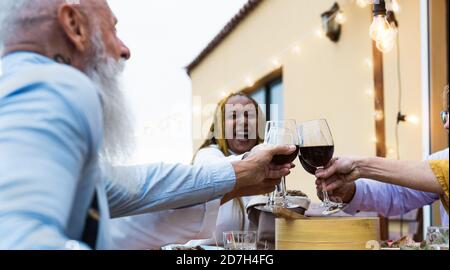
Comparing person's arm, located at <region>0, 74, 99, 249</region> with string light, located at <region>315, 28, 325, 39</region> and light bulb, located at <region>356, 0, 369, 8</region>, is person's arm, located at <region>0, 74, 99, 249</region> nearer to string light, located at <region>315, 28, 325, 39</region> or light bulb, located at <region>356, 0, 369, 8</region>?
light bulb, located at <region>356, 0, 369, 8</region>

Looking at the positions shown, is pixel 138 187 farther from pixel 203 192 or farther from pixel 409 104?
pixel 409 104

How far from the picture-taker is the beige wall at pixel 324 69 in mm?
2494

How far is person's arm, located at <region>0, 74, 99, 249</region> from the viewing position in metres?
0.45

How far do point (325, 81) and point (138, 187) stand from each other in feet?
7.62

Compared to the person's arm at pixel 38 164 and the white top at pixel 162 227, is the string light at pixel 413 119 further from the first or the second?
the person's arm at pixel 38 164

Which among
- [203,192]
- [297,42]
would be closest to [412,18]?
[297,42]

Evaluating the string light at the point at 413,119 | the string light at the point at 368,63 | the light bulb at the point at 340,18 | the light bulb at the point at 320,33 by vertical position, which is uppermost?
the light bulb at the point at 340,18

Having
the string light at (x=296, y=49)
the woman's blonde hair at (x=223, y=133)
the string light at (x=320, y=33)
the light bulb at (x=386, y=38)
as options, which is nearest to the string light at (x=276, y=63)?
the string light at (x=296, y=49)

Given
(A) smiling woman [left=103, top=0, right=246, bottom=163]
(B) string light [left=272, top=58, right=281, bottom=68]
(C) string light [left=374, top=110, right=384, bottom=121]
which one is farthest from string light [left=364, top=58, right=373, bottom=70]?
(A) smiling woman [left=103, top=0, right=246, bottom=163]

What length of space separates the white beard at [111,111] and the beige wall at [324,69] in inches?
36.6

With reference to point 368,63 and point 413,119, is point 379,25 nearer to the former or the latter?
point 413,119

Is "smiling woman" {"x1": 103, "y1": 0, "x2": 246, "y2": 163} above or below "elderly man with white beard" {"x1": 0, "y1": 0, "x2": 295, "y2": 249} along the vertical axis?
above
